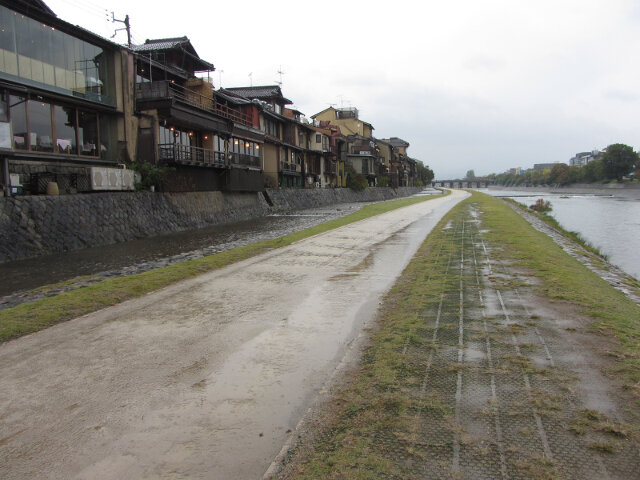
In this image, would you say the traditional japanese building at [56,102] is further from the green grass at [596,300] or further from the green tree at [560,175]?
the green tree at [560,175]

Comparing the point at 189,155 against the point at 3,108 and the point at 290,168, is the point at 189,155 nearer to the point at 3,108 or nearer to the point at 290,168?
the point at 3,108

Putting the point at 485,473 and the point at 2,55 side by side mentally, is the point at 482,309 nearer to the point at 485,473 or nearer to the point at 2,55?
the point at 485,473

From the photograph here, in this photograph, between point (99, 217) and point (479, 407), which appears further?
point (99, 217)

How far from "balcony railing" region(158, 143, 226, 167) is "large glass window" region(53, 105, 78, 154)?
17.2 ft

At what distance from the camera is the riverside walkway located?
127 inches

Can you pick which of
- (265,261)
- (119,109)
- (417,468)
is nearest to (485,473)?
(417,468)

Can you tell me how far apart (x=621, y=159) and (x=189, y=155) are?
11801 centimetres

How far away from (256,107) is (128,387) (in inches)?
1707

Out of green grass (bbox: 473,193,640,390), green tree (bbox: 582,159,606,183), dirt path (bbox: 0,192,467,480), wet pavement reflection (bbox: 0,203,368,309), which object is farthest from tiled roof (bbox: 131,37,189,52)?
green tree (bbox: 582,159,606,183)

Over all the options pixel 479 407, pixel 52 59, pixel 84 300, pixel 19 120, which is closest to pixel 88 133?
pixel 52 59

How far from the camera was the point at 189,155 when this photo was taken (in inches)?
1197

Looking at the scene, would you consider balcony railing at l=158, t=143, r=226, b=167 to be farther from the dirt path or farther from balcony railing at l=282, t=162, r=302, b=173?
the dirt path

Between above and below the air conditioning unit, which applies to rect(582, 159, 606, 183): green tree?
above

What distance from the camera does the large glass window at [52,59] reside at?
19.3 m
